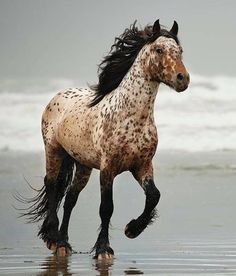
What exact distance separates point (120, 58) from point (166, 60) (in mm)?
1160

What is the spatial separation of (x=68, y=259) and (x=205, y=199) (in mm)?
12160

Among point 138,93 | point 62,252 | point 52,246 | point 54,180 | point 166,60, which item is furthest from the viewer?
point 54,180

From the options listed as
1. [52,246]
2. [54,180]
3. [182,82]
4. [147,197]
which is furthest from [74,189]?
[182,82]

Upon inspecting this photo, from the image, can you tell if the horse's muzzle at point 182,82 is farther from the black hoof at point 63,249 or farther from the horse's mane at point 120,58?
the black hoof at point 63,249

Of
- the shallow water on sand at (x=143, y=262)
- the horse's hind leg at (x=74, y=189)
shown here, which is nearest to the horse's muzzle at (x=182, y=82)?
the shallow water on sand at (x=143, y=262)

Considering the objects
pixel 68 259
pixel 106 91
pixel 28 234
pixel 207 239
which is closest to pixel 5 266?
pixel 68 259

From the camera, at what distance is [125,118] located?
555 inches

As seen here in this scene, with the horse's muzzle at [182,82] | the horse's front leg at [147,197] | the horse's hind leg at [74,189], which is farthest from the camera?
the horse's hind leg at [74,189]

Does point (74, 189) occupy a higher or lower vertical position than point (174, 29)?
lower

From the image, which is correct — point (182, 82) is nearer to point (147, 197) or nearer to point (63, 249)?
point (147, 197)

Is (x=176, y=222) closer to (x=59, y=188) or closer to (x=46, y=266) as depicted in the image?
(x=59, y=188)

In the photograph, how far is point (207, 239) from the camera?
16.8 metres

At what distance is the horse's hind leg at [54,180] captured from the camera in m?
16.2

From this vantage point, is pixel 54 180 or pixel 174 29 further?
pixel 54 180
